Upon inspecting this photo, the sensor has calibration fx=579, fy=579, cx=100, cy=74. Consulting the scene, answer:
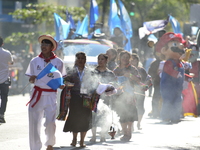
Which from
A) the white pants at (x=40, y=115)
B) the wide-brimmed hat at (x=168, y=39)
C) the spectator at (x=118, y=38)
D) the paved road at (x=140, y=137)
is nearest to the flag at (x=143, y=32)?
the spectator at (x=118, y=38)

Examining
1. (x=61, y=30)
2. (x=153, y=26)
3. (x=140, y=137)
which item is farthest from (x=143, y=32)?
(x=140, y=137)

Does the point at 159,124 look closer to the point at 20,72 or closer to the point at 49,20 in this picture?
the point at 20,72

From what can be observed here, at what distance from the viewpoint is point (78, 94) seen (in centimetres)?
898

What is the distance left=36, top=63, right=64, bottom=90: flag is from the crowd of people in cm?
7

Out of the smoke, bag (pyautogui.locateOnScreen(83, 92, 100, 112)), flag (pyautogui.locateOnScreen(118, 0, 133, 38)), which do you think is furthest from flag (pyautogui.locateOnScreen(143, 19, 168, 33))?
bag (pyautogui.locateOnScreen(83, 92, 100, 112))

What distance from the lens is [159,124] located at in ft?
43.3

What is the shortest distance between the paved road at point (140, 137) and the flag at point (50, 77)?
1351mm

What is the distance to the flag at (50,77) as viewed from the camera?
7.98 m

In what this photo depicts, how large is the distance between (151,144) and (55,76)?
247cm

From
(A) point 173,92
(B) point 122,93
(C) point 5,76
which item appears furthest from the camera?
(A) point 173,92

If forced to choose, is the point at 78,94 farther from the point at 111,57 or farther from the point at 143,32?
the point at 143,32

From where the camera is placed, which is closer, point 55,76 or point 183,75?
point 55,76

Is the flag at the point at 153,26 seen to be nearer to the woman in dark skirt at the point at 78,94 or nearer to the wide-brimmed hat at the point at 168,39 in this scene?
the wide-brimmed hat at the point at 168,39

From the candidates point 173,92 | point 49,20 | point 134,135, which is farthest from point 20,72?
point 134,135
